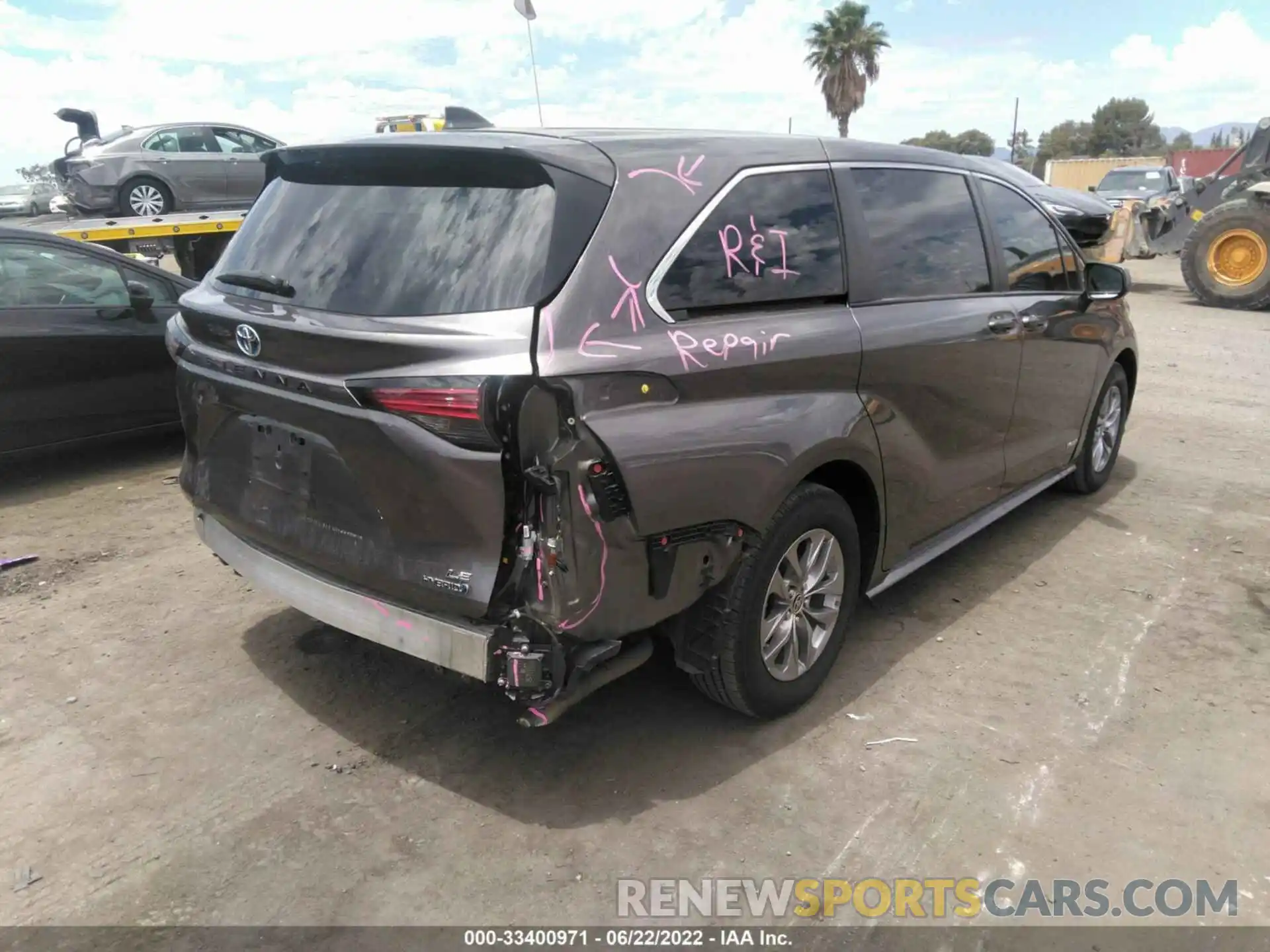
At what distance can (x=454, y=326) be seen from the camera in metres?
2.50

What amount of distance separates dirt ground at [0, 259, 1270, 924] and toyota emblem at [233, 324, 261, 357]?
3.64ft

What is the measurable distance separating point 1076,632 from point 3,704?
4.21 meters

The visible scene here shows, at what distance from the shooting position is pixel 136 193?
12078mm

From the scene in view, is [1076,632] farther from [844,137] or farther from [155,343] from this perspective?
[155,343]

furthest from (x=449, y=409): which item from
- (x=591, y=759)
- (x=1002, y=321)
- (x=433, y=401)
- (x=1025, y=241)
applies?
(x=1025, y=241)

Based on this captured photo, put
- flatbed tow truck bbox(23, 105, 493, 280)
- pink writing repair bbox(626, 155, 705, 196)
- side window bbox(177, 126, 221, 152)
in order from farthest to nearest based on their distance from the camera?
side window bbox(177, 126, 221, 152)
flatbed tow truck bbox(23, 105, 493, 280)
pink writing repair bbox(626, 155, 705, 196)

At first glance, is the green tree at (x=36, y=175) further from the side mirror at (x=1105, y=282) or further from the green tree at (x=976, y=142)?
the green tree at (x=976, y=142)

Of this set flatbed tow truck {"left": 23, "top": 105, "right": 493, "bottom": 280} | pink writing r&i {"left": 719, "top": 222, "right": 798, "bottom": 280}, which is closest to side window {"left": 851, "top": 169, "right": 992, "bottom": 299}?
pink writing r&i {"left": 719, "top": 222, "right": 798, "bottom": 280}

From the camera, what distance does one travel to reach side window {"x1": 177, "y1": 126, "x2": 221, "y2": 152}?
12.6m

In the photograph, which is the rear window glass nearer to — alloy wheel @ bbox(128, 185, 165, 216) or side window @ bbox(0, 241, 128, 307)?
side window @ bbox(0, 241, 128, 307)

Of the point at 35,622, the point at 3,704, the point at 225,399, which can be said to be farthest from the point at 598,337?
the point at 35,622

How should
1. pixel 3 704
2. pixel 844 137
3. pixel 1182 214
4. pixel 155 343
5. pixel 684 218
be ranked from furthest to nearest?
pixel 1182 214
pixel 155 343
pixel 844 137
pixel 3 704
pixel 684 218

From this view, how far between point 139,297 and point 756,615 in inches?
195

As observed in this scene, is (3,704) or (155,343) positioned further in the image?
(155,343)
